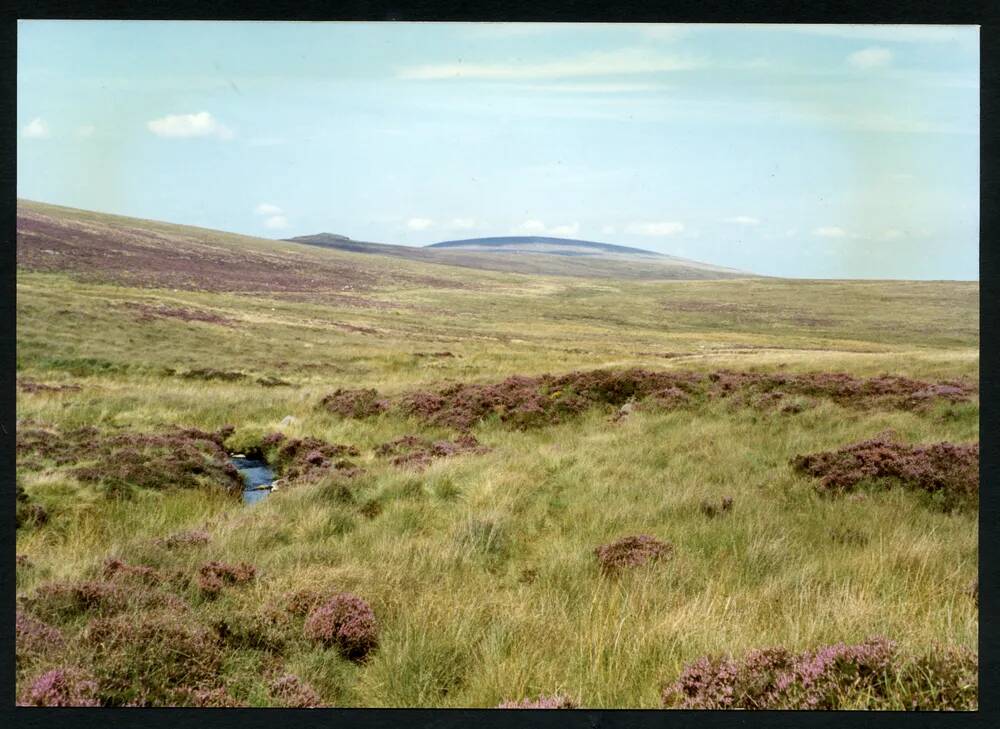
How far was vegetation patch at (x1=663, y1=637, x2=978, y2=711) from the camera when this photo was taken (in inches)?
138

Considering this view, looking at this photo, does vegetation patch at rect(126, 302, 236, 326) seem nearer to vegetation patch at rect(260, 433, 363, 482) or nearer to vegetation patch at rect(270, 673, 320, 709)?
vegetation patch at rect(260, 433, 363, 482)

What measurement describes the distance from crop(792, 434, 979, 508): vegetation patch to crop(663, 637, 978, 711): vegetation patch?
3.28 meters

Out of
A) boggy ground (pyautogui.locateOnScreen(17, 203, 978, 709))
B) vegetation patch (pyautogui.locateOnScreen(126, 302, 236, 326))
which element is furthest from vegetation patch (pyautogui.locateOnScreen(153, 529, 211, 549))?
vegetation patch (pyautogui.locateOnScreen(126, 302, 236, 326))

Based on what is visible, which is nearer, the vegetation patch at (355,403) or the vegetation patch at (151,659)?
the vegetation patch at (151,659)

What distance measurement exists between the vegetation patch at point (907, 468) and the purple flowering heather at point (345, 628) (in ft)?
16.2

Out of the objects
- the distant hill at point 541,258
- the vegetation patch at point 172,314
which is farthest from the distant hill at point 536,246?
the vegetation patch at point 172,314

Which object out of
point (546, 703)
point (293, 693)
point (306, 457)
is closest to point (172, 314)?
point (306, 457)

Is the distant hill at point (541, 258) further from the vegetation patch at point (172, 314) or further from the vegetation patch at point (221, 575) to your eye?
the vegetation patch at point (221, 575)

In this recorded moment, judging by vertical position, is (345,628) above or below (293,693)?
above

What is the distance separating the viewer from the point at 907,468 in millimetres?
6887

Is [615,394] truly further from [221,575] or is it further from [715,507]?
[221,575]

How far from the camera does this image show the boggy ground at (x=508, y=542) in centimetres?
377

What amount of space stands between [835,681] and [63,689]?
13.5ft
